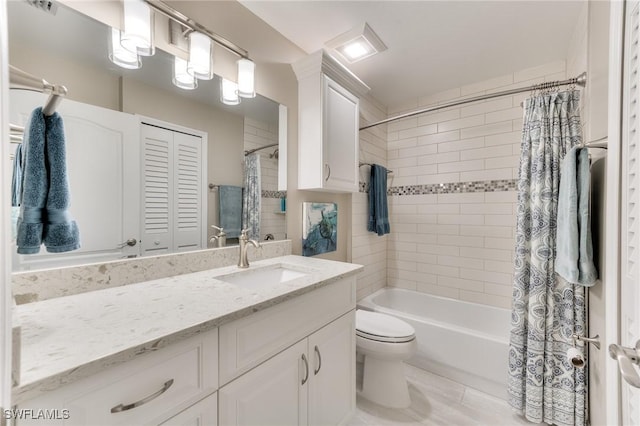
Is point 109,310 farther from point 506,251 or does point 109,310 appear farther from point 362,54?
point 506,251

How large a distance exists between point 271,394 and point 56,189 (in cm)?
99

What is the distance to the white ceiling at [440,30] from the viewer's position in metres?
1.55

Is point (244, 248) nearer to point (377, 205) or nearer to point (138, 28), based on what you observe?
point (138, 28)

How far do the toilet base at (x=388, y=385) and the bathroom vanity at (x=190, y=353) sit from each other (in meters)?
0.46

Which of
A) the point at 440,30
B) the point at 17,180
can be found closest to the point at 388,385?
the point at 17,180

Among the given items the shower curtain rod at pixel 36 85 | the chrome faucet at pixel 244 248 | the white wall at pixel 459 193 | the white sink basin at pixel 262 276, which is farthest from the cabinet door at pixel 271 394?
the white wall at pixel 459 193

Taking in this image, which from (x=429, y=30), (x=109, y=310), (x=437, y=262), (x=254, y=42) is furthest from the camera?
(x=437, y=262)

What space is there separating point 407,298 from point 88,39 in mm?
3021

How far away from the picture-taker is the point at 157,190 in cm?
118

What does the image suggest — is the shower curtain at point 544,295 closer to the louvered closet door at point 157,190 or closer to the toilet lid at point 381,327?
the toilet lid at point 381,327

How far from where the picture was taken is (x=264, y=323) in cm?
94

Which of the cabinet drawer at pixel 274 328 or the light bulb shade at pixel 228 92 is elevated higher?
the light bulb shade at pixel 228 92

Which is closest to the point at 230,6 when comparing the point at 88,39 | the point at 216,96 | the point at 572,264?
the point at 216,96

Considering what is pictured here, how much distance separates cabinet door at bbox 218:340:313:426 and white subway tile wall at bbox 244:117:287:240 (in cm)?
80
